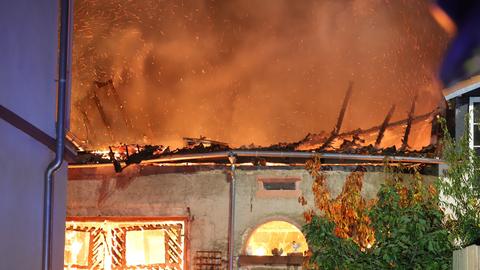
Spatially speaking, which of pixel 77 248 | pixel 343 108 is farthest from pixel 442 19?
pixel 77 248

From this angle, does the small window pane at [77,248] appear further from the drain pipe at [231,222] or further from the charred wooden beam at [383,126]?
the charred wooden beam at [383,126]

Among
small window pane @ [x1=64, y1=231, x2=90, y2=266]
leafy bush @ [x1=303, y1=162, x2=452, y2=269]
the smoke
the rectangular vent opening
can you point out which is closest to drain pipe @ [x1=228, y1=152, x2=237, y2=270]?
the rectangular vent opening

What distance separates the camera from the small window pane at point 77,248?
16391 mm

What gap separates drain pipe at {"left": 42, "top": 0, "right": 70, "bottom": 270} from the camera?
8.93 m

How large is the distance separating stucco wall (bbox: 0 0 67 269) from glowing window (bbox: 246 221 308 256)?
7.29 metres

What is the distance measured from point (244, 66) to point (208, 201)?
6.78 metres

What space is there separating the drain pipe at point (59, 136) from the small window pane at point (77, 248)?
746cm

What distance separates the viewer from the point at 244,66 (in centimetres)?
2234

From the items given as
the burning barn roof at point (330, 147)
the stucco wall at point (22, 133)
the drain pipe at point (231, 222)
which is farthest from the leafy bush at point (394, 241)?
the drain pipe at point (231, 222)

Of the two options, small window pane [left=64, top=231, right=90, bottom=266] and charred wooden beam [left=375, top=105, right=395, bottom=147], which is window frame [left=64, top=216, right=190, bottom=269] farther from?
charred wooden beam [left=375, top=105, right=395, bottom=147]

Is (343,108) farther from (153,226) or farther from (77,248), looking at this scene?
(77,248)

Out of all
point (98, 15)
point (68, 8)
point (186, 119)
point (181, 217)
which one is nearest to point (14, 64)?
point (68, 8)

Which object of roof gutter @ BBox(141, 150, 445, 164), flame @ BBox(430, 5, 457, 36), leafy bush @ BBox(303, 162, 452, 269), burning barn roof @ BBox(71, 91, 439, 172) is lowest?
leafy bush @ BBox(303, 162, 452, 269)

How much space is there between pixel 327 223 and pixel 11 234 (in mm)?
4329
